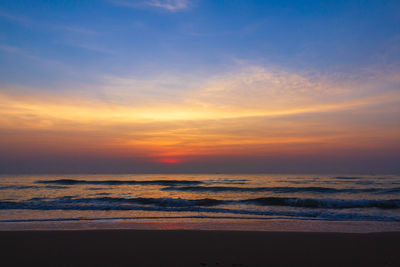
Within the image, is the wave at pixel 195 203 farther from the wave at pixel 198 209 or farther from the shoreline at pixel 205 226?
the shoreline at pixel 205 226
